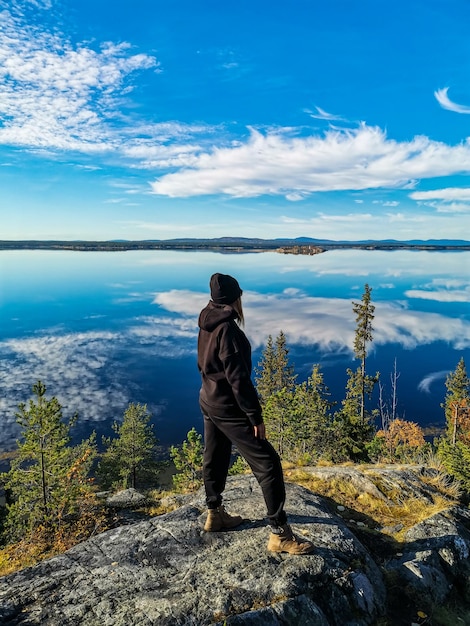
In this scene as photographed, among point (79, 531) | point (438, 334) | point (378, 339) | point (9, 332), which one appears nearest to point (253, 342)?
point (378, 339)

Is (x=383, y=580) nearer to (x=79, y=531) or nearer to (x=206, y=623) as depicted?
(x=206, y=623)

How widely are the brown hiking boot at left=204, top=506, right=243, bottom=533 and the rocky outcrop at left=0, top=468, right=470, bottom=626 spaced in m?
0.10

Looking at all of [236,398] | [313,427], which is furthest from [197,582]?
[313,427]

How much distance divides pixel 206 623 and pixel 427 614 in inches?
120

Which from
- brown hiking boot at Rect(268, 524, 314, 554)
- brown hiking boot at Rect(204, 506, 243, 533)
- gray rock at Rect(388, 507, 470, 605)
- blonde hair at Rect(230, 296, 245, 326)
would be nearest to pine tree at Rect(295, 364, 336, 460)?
gray rock at Rect(388, 507, 470, 605)

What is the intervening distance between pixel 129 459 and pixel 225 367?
39988 mm

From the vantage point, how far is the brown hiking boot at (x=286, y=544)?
5156 mm

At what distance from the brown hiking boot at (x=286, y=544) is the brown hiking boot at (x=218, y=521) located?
0.85m

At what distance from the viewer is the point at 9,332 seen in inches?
4508

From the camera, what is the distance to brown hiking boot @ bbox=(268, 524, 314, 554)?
5.16 metres

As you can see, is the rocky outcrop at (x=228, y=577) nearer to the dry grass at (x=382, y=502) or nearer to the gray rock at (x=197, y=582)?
the gray rock at (x=197, y=582)

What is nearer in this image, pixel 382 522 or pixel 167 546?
pixel 167 546

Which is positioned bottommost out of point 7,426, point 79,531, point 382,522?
point 7,426

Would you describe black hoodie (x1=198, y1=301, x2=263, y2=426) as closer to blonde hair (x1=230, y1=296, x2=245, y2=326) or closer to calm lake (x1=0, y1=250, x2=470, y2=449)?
blonde hair (x1=230, y1=296, x2=245, y2=326)
